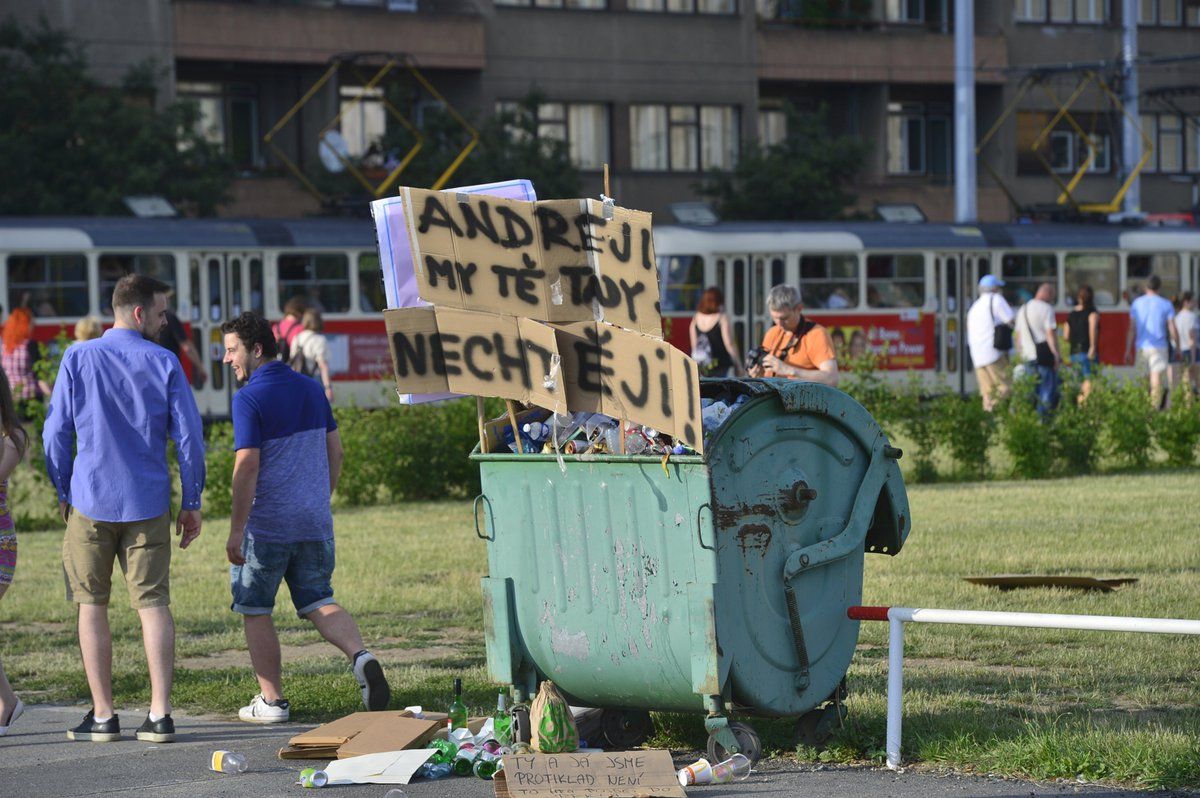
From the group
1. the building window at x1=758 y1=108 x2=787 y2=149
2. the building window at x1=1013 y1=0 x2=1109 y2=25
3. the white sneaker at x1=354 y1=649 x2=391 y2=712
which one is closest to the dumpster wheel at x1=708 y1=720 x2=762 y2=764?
the white sneaker at x1=354 y1=649 x2=391 y2=712

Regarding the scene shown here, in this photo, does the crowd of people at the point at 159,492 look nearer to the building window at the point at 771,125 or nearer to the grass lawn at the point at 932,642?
the grass lawn at the point at 932,642

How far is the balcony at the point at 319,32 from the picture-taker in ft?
118

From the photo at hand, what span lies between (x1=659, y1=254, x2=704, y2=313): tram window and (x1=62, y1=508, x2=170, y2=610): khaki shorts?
839 inches

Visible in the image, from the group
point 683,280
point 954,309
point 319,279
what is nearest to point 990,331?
point 683,280

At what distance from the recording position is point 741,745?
6391mm

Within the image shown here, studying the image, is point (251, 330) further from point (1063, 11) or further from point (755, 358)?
point (1063, 11)

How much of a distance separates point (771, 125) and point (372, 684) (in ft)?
128

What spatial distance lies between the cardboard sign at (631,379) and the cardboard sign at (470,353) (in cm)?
10

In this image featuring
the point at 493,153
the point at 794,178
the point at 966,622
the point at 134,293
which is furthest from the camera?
the point at 794,178

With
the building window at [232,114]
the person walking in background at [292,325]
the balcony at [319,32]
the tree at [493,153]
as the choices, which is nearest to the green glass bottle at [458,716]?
the person walking in background at [292,325]

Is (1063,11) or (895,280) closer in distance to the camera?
(895,280)

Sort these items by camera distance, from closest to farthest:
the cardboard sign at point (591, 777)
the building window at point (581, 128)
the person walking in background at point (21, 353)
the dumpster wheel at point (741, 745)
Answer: the cardboard sign at point (591, 777)
the dumpster wheel at point (741, 745)
the person walking in background at point (21, 353)
the building window at point (581, 128)

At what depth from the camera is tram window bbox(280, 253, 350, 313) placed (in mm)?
26797

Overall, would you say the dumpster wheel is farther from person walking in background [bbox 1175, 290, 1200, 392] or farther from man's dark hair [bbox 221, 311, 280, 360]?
person walking in background [bbox 1175, 290, 1200, 392]
